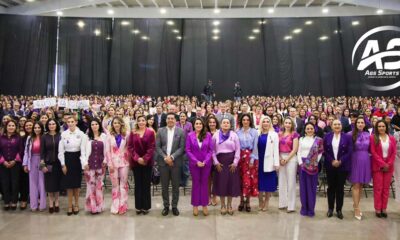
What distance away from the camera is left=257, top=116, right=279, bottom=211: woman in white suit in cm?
484

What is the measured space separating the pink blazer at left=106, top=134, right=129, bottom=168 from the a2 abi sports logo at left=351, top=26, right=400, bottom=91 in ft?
52.6

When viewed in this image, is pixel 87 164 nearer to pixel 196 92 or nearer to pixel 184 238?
pixel 184 238

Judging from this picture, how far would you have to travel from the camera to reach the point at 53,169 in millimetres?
4723

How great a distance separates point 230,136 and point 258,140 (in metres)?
0.53

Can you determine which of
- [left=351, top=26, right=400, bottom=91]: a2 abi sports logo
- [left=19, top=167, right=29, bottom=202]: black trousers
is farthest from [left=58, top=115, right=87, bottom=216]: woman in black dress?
[left=351, top=26, right=400, bottom=91]: a2 abi sports logo

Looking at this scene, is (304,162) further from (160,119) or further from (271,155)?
(160,119)

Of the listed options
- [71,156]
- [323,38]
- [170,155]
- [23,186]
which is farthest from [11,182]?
[323,38]

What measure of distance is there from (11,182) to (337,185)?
16.4ft

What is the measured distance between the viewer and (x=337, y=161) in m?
4.53

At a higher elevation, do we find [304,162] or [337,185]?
[304,162]

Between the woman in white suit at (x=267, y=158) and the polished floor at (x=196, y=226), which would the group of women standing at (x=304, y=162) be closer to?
the woman in white suit at (x=267, y=158)

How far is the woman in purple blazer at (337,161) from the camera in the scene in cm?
457

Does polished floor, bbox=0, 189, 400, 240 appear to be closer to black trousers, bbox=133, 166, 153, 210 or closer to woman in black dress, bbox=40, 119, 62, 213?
black trousers, bbox=133, 166, 153, 210

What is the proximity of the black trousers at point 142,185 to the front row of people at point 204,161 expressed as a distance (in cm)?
1
